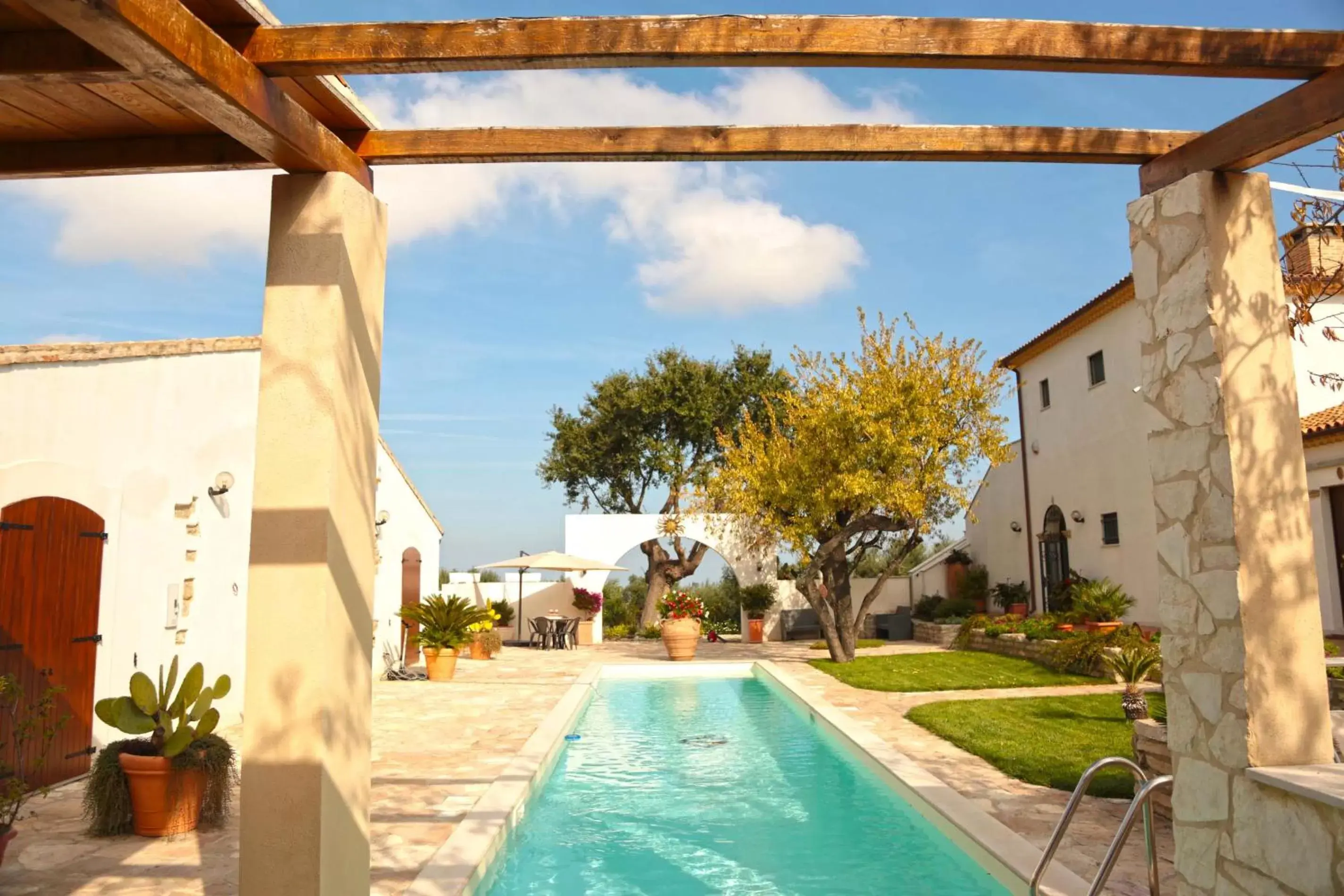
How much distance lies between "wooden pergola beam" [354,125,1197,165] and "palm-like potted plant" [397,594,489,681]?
1102 cm

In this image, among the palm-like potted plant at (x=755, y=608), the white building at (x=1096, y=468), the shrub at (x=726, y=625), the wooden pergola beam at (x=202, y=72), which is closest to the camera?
the wooden pergola beam at (x=202, y=72)

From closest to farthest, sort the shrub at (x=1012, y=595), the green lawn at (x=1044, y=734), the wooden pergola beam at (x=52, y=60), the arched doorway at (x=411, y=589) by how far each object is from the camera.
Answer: the wooden pergola beam at (x=52, y=60)
the green lawn at (x=1044, y=734)
the arched doorway at (x=411, y=589)
the shrub at (x=1012, y=595)

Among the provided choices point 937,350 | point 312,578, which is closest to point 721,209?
point 937,350

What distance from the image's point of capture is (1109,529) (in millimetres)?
15930

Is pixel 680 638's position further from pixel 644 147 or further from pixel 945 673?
pixel 644 147

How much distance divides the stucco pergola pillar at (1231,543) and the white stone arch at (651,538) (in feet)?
57.5

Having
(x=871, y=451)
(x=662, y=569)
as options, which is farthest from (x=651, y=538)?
(x=871, y=451)

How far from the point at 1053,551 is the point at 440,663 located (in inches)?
471

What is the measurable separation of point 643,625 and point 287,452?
21.5 m

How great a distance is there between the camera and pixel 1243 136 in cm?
349

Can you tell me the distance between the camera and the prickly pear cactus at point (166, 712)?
5398mm

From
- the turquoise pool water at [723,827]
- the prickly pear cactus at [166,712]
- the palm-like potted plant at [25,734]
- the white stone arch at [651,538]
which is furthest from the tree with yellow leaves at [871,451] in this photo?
the palm-like potted plant at [25,734]

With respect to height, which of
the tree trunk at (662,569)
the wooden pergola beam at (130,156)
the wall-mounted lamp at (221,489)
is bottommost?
the tree trunk at (662,569)

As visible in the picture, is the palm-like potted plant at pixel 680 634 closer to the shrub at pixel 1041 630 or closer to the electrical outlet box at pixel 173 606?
the shrub at pixel 1041 630
